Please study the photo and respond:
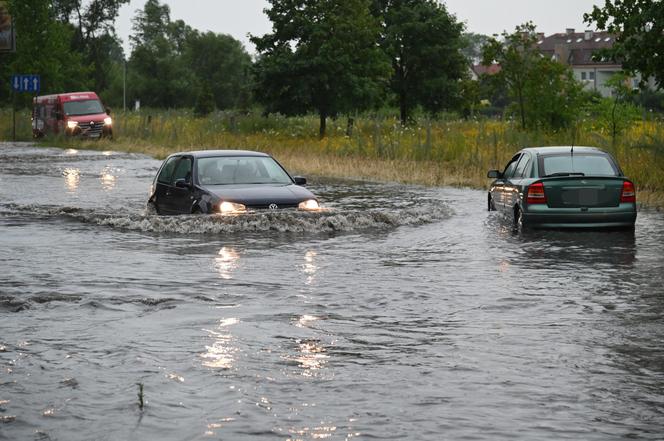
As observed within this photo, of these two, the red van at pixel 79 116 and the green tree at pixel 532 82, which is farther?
the red van at pixel 79 116

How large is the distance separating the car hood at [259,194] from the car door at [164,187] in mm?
1338

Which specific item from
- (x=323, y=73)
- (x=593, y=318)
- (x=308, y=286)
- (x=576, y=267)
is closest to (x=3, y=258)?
(x=308, y=286)

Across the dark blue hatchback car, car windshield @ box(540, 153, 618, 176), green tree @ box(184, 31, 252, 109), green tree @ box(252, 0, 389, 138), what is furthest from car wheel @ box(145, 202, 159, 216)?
green tree @ box(184, 31, 252, 109)

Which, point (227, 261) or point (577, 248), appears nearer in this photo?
point (227, 261)

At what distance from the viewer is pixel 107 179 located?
33.5m

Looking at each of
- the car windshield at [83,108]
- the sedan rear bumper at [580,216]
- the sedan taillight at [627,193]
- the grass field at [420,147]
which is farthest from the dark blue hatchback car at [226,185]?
the car windshield at [83,108]

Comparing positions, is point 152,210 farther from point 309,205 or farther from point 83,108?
point 83,108

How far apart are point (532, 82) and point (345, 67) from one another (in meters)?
15.4

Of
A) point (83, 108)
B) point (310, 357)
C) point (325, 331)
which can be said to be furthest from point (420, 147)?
point (310, 357)

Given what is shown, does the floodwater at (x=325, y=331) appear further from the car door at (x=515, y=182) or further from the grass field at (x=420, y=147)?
the grass field at (x=420, y=147)

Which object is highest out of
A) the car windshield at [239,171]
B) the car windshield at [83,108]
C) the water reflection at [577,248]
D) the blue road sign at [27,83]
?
the blue road sign at [27,83]

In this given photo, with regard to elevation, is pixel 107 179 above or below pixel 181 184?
below

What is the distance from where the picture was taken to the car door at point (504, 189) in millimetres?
20397

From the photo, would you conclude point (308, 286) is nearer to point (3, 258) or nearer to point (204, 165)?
point (3, 258)
